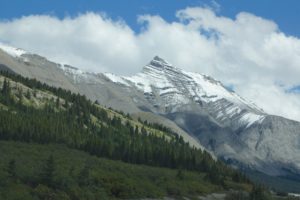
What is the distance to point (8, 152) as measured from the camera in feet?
436

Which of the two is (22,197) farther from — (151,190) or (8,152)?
(8,152)

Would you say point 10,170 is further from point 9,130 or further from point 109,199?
point 9,130

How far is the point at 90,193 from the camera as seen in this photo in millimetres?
91500

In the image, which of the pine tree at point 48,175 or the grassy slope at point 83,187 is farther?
the pine tree at point 48,175

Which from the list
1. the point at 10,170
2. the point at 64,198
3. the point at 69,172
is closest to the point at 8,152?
the point at 69,172

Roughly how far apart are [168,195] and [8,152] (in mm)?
37437

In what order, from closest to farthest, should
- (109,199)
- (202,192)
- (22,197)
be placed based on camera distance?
1. (22,197)
2. (109,199)
3. (202,192)

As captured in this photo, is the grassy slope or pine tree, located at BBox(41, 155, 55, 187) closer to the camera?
the grassy slope

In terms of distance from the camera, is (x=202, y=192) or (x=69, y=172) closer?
(x=69, y=172)

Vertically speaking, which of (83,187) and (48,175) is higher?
(48,175)

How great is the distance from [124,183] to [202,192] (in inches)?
1445

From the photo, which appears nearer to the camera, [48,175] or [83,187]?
[48,175]

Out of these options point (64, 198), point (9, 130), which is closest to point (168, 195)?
point (64, 198)

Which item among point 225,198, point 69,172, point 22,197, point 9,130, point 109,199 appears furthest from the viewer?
point 9,130
